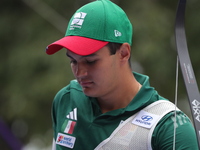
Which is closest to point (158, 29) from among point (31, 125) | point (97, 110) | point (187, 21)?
point (187, 21)

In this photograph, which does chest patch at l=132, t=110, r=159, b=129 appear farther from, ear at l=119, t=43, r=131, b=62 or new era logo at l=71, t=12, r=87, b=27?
new era logo at l=71, t=12, r=87, b=27

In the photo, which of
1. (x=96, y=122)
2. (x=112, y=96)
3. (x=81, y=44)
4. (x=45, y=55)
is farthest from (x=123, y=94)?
(x=45, y=55)

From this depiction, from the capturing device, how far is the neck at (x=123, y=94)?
296cm

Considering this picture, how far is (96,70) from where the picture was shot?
2844 millimetres

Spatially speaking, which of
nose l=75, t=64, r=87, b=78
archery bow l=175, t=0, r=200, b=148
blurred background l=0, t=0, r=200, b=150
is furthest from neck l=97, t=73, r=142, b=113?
blurred background l=0, t=0, r=200, b=150

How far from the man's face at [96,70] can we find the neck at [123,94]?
0.09 metres

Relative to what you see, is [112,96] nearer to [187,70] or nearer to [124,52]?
[124,52]

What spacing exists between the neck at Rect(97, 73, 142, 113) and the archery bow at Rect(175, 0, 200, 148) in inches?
13.8

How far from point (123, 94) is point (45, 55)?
3919 millimetres

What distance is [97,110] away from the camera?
3049 mm

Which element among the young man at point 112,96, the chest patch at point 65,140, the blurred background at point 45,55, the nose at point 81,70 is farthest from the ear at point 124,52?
the blurred background at point 45,55

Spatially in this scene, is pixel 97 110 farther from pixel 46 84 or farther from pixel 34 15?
pixel 34 15

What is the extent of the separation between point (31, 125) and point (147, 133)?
469cm

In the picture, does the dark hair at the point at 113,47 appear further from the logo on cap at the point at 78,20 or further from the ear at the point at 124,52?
the logo on cap at the point at 78,20
